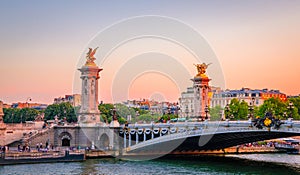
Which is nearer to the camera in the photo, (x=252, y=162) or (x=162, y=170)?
(x=162, y=170)

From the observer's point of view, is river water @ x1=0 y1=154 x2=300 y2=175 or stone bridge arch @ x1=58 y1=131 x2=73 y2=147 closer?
river water @ x1=0 y1=154 x2=300 y2=175

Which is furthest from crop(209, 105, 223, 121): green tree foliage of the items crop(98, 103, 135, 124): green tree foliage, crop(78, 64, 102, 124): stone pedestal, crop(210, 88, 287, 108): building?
crop(78, 64, 102, 124): stone pedestal

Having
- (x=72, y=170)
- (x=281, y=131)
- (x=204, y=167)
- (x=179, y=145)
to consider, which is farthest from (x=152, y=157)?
(x=281, y=131)

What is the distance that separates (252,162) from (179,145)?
→ 8447 millimetres

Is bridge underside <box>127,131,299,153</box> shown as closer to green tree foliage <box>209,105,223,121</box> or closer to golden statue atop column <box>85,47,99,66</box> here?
golden statue atop column <box>85,47,99,66</box>

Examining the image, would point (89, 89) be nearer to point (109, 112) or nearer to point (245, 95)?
point (109, 112)

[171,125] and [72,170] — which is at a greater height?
[171,125]

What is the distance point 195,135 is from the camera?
4922cm

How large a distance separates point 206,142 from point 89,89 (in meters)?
16.9

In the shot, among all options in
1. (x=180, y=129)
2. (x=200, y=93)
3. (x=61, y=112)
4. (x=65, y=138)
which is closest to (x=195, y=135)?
(x=180, y=129)

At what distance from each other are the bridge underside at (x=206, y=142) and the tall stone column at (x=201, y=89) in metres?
13.6

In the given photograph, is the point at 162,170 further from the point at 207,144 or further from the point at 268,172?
the point at 207,144

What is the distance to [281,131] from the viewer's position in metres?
40.6

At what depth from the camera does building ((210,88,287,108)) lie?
406 ft
